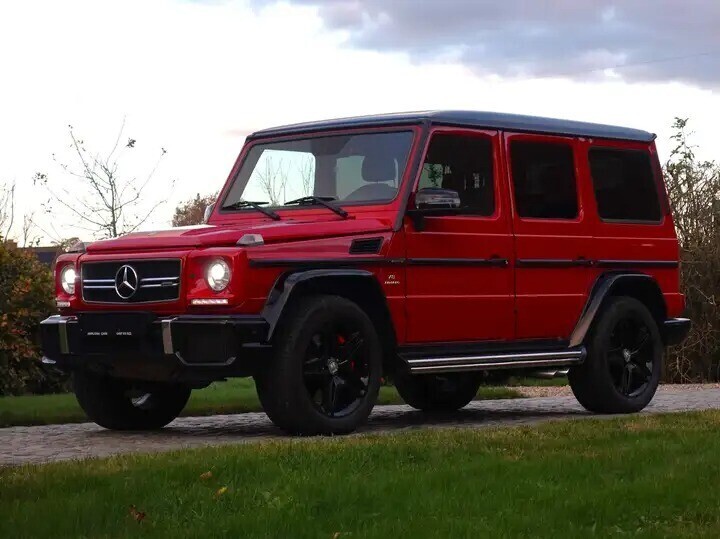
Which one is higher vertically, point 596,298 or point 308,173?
point 308,173

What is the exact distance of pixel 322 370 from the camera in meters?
9.70

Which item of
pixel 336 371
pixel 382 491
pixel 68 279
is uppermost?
pixel 68 279

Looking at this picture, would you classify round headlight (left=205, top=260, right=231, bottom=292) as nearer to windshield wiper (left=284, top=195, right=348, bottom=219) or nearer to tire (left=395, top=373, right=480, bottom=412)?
windshield wiper (left=284, top=195, right=348, bottom=219)

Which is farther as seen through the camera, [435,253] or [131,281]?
[435,253]

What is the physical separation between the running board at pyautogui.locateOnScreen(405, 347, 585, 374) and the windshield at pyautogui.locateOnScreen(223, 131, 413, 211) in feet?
3.97

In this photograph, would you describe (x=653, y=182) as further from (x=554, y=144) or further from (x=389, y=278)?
(x=389, y=278)

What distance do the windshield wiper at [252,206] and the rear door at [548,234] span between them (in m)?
1.89

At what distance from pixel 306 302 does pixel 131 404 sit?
2.02 meters

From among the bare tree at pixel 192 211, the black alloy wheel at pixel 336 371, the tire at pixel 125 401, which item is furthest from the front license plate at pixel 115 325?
the bare tree at pixel 192 211

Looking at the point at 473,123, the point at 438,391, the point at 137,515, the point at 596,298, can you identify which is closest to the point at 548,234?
the point at 596,298

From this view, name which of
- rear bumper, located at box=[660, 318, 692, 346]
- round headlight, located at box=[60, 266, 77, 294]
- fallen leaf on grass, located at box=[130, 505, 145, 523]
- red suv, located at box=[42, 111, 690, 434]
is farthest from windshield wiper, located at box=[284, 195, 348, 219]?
fallen leaf on grass, located at box=[130, 505, 145, 523]

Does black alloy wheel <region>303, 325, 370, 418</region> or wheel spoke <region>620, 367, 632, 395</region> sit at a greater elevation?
black alloy wheel <region>303, 325, 370, 418</region>

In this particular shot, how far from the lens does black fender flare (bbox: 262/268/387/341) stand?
30.7ft

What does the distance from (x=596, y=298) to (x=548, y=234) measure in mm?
735
